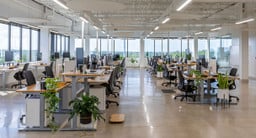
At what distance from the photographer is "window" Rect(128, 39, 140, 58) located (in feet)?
88.7

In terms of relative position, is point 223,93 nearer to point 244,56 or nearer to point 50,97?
point 50,97

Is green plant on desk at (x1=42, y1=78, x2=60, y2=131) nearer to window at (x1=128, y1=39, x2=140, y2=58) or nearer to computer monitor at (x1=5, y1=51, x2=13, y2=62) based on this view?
computer monitor at (x1=5, y1=51, x2=13, y2=62)

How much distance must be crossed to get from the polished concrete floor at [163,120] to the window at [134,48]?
1800cm

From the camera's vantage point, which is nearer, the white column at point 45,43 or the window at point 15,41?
the window at point 15,41

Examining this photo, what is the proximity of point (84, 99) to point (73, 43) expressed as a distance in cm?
1957

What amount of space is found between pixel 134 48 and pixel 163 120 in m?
21.1

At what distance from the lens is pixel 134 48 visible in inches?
1070

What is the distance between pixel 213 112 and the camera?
719cm

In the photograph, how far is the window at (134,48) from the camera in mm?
27031

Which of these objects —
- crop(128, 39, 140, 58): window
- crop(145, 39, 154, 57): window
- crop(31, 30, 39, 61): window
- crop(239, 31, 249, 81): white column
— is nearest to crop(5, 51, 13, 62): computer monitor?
crop(31, 30, 39, 61): window

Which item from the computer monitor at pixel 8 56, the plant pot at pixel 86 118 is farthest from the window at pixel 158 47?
the plant pot at pixel 86 118

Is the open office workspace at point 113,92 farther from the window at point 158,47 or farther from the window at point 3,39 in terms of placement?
the window at point 158,47

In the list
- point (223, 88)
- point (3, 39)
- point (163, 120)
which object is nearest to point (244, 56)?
point (223, 88)

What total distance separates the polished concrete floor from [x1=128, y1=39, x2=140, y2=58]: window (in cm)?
1800
